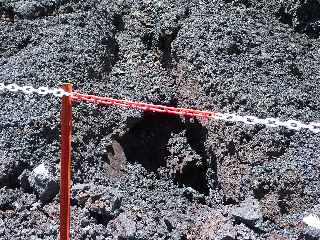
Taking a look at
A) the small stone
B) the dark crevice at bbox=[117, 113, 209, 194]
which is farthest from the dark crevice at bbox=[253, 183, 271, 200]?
the dark crevice at bbox=[117, 113, 209, 194]

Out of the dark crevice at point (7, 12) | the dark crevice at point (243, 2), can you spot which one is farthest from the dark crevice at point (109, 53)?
the dark crevice at point (243, 2)

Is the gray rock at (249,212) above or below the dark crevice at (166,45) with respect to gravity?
below

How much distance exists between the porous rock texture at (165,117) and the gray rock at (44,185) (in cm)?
5

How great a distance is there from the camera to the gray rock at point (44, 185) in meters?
3.67

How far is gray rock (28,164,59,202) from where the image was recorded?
12.0 ft

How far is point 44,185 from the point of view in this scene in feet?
12.0

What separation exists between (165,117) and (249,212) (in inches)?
59.1

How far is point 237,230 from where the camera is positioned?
3.48 m

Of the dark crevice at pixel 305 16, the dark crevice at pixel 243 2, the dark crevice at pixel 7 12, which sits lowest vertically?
the dark crevice at pixel 7 12

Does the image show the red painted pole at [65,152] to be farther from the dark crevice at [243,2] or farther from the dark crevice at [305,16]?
the dark crevice at [305,16]

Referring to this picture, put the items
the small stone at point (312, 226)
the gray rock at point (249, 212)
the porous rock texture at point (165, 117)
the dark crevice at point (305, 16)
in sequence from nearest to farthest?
the small stone at point (312, 226) → the gray rock at point (249, 212) → the porous rock texture at point (165, 117) → the dark crevice at point (305, 16)

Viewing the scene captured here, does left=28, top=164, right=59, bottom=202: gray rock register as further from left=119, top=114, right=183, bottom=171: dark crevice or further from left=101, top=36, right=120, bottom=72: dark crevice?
left=101, top=36, right=120, bottom=72: dark crevice

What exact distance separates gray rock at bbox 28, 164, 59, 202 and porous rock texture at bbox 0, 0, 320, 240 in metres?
0.05

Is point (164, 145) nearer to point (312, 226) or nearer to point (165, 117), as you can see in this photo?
point (165, 117)
